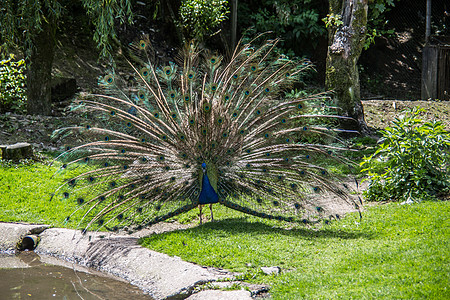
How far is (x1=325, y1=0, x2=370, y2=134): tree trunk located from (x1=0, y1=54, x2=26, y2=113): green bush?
23.8ft

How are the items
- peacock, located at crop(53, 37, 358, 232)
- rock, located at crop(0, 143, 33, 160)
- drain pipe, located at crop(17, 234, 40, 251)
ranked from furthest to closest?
rock, located at crop(0, 143, 33, 160) < drain pipe, located at crop(17, 234, 40, 251) < peacock, located at crop(53, 37, 358, 232)

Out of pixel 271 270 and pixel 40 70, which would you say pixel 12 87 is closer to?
pixel 40 70

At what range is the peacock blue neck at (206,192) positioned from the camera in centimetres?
629

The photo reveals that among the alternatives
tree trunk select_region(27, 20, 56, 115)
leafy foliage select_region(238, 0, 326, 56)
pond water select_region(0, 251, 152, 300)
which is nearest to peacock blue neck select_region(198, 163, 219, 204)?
pond water select_region(0, 251, 152, 300)

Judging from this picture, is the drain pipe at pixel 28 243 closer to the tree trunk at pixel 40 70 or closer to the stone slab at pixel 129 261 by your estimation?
the stone slab at pixel 129 261

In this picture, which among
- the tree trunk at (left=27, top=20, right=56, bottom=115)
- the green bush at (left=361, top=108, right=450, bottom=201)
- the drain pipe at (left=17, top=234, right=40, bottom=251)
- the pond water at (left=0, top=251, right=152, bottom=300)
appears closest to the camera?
the pond water at (left=0, top=251, right=152, bottom=300)

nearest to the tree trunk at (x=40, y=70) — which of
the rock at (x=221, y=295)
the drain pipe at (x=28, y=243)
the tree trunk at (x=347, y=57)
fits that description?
the drain pipe at (x=28, y=243)

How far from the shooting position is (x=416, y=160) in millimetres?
7145

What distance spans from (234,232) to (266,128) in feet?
4.66

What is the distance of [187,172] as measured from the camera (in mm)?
6367

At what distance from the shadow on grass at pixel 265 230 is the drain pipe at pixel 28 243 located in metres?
1.62

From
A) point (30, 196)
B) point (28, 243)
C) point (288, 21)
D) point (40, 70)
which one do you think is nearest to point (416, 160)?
point (28, 243)

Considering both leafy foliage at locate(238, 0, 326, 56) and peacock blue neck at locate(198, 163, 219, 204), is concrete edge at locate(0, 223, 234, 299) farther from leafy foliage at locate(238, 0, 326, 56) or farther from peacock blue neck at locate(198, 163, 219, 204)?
leafy foliage at locate(238, 0, 326, 56)

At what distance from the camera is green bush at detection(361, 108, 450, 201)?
274 inches
